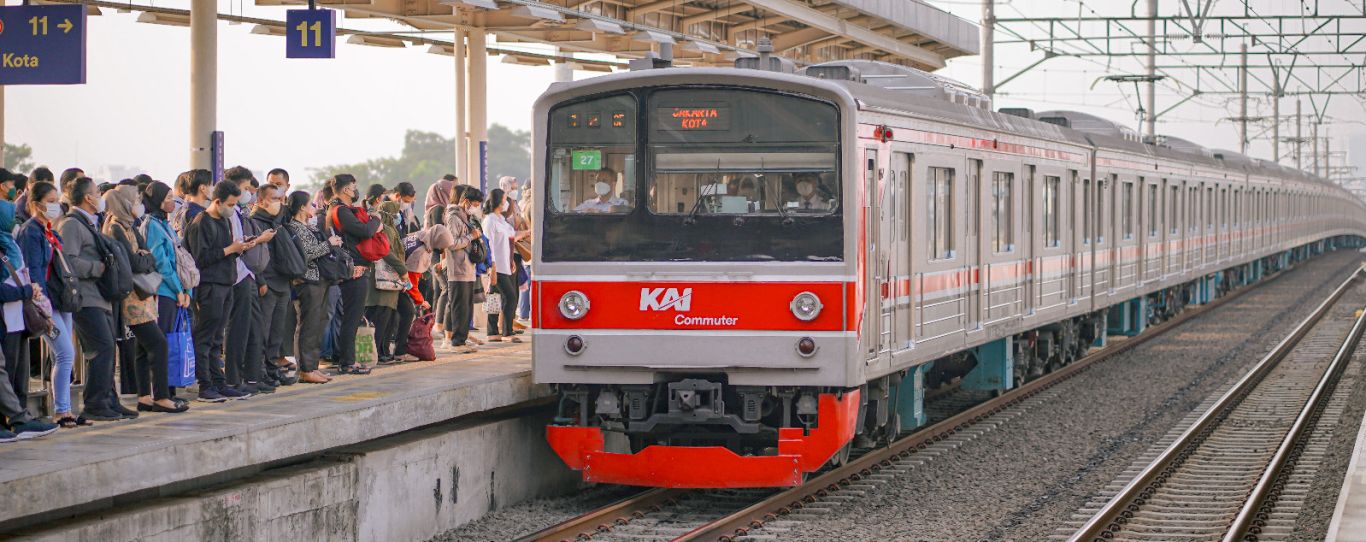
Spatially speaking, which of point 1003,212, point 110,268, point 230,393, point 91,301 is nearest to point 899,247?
point 1003,212

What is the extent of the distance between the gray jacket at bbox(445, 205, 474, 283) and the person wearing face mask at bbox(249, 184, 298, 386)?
2.50m

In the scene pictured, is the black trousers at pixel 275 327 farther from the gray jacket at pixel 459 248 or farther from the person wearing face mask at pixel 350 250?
the gray jacket at pixel 459 248

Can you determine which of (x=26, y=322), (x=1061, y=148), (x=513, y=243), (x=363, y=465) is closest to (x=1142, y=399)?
(x=1061, y=148)

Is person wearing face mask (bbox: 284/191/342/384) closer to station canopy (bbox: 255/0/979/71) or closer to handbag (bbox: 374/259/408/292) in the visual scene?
handbag (bbox: 374/259/408/292)

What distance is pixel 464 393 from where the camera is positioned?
419 inches

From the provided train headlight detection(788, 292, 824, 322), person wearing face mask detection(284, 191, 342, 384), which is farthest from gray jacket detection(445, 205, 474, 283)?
train headlight detection(788, 292, 824, 322)

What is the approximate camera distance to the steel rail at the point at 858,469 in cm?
966

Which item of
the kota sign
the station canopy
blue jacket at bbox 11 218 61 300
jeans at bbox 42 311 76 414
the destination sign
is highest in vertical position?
the station canopy

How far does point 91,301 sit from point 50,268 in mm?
324

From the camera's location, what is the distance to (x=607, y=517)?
32.9ft

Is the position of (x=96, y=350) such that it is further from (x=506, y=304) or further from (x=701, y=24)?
(x=701, y=24)

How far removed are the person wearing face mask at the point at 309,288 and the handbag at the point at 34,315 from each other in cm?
257

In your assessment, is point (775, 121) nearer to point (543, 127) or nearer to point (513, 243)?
point (543, 127)

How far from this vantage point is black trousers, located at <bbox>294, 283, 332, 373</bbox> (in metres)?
11.3
